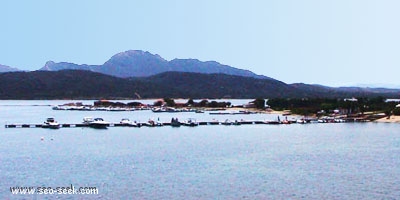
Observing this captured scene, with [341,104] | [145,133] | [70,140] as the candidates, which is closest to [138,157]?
[70,140]

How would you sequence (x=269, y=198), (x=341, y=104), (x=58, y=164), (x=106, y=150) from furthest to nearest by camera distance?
(x=341, y=104) < (x=106, y=150) < (x=58, y=164) < (x=269, y=198)

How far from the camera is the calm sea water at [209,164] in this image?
39.1 meters

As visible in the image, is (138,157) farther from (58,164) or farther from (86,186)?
(86,186)

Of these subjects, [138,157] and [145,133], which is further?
[145,133]

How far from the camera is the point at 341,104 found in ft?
409

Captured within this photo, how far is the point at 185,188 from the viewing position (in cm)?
3966

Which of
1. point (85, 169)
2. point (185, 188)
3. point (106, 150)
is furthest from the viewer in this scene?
point (106, 150)

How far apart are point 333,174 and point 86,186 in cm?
1839

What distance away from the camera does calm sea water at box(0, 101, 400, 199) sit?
3906 centimetres

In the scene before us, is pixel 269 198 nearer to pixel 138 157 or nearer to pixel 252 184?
pixel 252 184

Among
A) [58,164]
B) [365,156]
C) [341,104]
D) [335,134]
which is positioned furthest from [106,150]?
[341,104]

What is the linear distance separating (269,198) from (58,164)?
2179cm

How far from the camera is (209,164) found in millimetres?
50594

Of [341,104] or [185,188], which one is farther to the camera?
[341,104]
